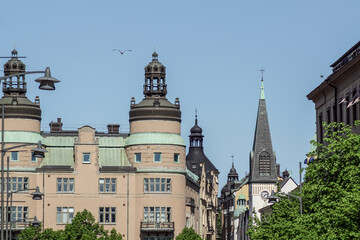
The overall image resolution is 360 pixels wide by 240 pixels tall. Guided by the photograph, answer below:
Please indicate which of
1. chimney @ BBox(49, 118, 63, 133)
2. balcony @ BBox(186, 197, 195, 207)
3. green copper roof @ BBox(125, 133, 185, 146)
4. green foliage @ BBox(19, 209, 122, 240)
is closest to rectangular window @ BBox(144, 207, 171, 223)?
green foliage @ BBox(19, 209, 122, 240)

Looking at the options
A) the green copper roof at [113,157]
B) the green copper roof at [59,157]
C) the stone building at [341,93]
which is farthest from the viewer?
the green copper roof at [113,157]

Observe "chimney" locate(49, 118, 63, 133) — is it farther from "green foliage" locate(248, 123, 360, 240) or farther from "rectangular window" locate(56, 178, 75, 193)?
"green foliage" locate(248, 123, 360, 240)

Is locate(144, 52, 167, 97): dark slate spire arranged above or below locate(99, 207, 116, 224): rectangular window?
above

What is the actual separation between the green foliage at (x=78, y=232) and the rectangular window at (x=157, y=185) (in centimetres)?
913

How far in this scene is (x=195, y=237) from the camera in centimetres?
13450

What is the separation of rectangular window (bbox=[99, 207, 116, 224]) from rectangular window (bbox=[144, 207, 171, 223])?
3.85m

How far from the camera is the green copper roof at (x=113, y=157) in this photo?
139750 mm

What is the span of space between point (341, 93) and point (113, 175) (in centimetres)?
6276

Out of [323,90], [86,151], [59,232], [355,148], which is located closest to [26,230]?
[59,232]

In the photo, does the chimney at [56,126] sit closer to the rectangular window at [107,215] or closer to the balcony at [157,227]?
the rectangular window at [107,215]

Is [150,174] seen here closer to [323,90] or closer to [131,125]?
[131,125]

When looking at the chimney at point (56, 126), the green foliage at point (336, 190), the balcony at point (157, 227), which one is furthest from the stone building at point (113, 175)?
the green foliage at point (336, 190)

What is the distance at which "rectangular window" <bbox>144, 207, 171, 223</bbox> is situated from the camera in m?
137

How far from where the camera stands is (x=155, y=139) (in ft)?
449
